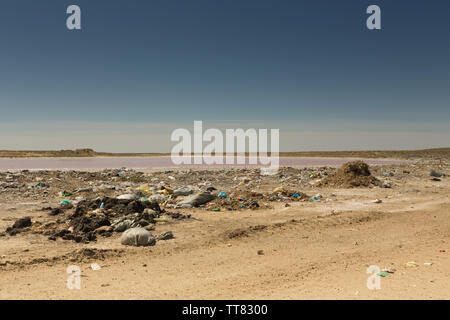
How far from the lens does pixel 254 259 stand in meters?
5.46

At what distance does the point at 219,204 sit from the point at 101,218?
3.73 metres

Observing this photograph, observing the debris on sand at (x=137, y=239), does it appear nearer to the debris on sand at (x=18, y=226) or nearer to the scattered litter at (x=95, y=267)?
the scattered litter at (x=95, y=267)

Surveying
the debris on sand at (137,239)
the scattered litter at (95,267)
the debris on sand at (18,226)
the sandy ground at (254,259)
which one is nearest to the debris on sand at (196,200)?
the sandy ground at (254,259)

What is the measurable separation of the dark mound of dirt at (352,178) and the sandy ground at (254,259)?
4.72m

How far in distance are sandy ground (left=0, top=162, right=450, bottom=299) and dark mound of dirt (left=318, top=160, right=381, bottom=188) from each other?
15.5ft

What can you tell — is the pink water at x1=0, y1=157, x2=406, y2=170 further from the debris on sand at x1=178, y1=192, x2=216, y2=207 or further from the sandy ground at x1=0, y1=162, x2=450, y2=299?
the sandy ground at x1=0, y1=162, x2=450, y2=299

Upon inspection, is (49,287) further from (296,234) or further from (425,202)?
(425,202)

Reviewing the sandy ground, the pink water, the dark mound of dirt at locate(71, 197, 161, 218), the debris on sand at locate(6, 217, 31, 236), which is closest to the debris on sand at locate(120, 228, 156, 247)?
the sandy ground

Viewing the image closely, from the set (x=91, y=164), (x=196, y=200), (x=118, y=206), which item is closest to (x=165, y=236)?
(x=118, y=206)

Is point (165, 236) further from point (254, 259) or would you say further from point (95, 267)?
point (254, 259)

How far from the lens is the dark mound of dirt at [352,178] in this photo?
45.4ft

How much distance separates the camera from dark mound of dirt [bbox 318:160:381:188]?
45.4 ft

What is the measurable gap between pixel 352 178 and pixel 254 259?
10137mm

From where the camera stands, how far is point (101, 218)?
736 cm
